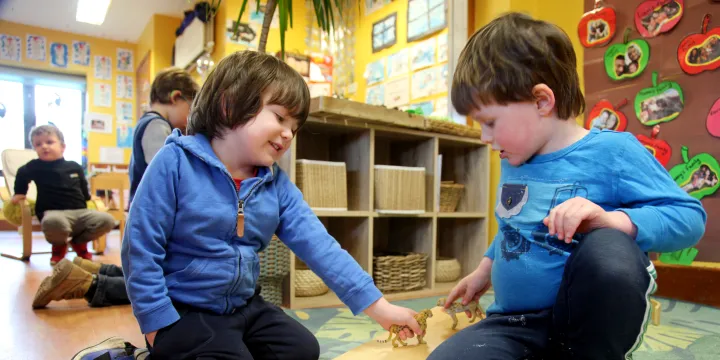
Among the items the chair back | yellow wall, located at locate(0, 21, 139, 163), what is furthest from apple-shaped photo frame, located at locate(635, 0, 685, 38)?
yellow wall, located at locate(0, 21, 139, 163)

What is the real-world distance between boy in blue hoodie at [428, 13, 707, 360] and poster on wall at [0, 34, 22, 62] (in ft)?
21.7

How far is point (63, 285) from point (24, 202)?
180cm

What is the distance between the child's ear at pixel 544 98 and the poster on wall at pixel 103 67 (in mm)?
6623

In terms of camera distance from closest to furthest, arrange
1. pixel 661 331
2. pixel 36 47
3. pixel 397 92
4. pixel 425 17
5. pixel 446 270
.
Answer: pixel 661 331 < pixel 446 270 < pixel 425 17 < pixel 397 92 < pixel 36 47

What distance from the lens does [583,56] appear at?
2072 millimetres

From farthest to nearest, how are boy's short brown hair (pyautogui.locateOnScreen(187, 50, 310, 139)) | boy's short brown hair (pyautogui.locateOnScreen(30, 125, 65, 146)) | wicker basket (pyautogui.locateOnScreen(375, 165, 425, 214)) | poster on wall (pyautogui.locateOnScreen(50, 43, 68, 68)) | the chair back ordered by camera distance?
poster on wall (pyautogui.locateOnScreen(50, 43, 68, 68)), the chair back, boy's short brown hair (pyautogui.locateOnScreen(30, 125, 65, 146)), wicker basket (pyautogui.locateOnScreen(375, 165, 425, 214)), boy's short brown hair (pyautogui.locateOnScreen(187, 50, 310, 139))

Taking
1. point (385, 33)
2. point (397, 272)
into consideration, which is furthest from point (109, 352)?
point (385, 33)

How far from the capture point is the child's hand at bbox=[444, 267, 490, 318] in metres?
0.96

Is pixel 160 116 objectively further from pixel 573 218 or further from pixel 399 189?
pixel 573 218

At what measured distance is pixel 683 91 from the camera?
5.77 feet

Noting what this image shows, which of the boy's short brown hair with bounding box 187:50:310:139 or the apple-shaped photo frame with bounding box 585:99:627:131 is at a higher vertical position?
the apple-shaped photo frame with bounding box 585:99:627:131

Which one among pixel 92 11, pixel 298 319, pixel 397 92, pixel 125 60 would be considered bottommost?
pixel 298 319

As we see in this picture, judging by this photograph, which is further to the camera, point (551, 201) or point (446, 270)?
point (446, 270)

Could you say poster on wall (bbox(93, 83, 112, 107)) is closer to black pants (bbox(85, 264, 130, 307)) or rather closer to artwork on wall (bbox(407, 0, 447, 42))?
artwork on wall (bbox(407, 0, 447, 42))
